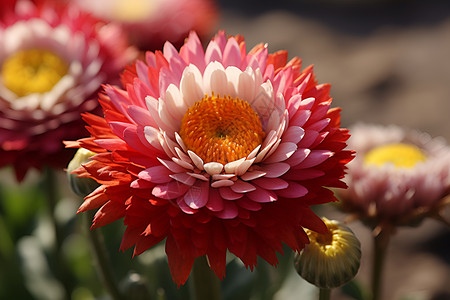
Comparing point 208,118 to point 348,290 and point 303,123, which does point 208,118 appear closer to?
point 303,123

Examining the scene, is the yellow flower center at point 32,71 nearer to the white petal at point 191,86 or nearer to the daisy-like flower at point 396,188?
the white petal at point 191,86

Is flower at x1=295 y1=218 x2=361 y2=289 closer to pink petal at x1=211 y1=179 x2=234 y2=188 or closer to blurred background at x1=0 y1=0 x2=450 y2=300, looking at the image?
pink petal at x1=211 y1=179 x2=234 y2=188

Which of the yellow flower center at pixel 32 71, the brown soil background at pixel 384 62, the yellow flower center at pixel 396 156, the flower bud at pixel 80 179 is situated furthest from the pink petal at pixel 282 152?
the brown soil background at pixel 384 62

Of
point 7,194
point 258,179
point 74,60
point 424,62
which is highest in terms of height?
point 74,60

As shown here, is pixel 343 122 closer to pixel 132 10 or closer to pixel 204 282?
pixel 132 10

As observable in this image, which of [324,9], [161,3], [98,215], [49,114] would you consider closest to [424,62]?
[324,9]

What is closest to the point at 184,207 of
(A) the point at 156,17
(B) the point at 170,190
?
(B) the point at 170,190

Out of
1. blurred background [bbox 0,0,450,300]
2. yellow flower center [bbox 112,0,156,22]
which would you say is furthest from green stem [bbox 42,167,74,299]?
yellow flower center [bbox 112,0,156,22]
